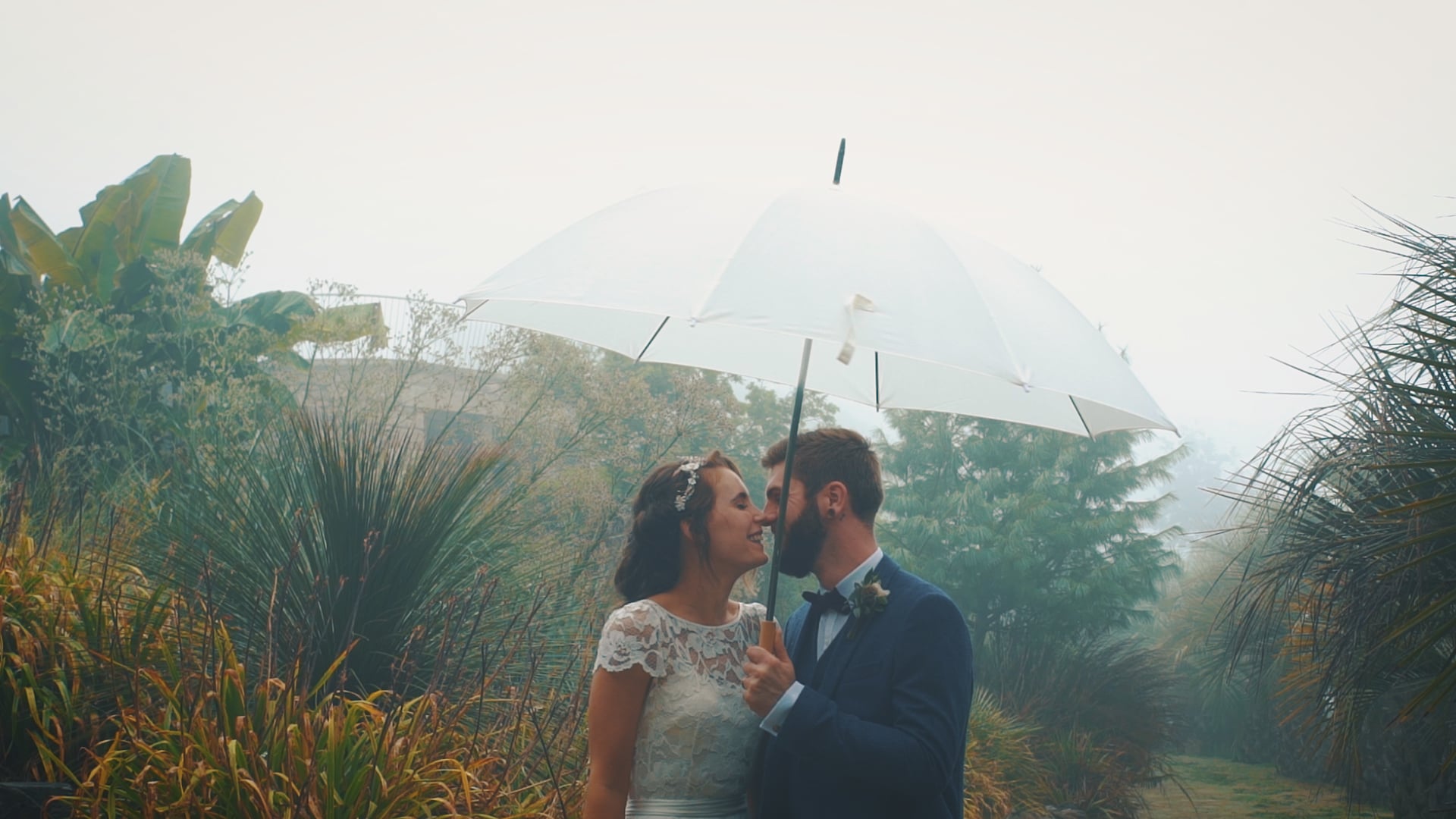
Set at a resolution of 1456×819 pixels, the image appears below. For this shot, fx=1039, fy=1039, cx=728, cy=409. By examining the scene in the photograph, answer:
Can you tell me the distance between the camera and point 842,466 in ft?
9.58

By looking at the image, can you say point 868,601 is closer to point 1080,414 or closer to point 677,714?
point 677,714

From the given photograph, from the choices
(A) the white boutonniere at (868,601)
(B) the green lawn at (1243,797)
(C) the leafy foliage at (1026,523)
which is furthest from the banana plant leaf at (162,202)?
(C) the leafy foliage at (1026,523)

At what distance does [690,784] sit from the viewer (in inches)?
110

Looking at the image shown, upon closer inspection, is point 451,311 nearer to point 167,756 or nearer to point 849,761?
point 167,756

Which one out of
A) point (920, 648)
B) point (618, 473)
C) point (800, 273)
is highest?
point (800, 273)

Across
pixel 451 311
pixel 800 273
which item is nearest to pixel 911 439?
pixel 451 311

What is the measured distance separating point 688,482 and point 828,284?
860 mm

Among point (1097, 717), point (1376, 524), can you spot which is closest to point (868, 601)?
point (1376, 524)

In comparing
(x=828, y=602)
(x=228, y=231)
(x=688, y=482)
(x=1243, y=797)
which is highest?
(x=228, y=231)

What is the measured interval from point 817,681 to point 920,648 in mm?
338

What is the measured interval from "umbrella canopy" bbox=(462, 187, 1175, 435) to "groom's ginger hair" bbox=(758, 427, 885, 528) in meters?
0.29

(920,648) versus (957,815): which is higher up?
(920,648)

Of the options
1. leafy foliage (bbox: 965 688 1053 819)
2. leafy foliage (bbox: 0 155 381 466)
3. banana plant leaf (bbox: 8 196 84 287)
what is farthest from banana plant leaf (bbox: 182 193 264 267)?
leafy foliage (bbox: 965 688 1053 819)

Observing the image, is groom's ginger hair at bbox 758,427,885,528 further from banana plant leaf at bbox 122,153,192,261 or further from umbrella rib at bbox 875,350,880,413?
banana plant leaf at bbox 122,153,192,261
